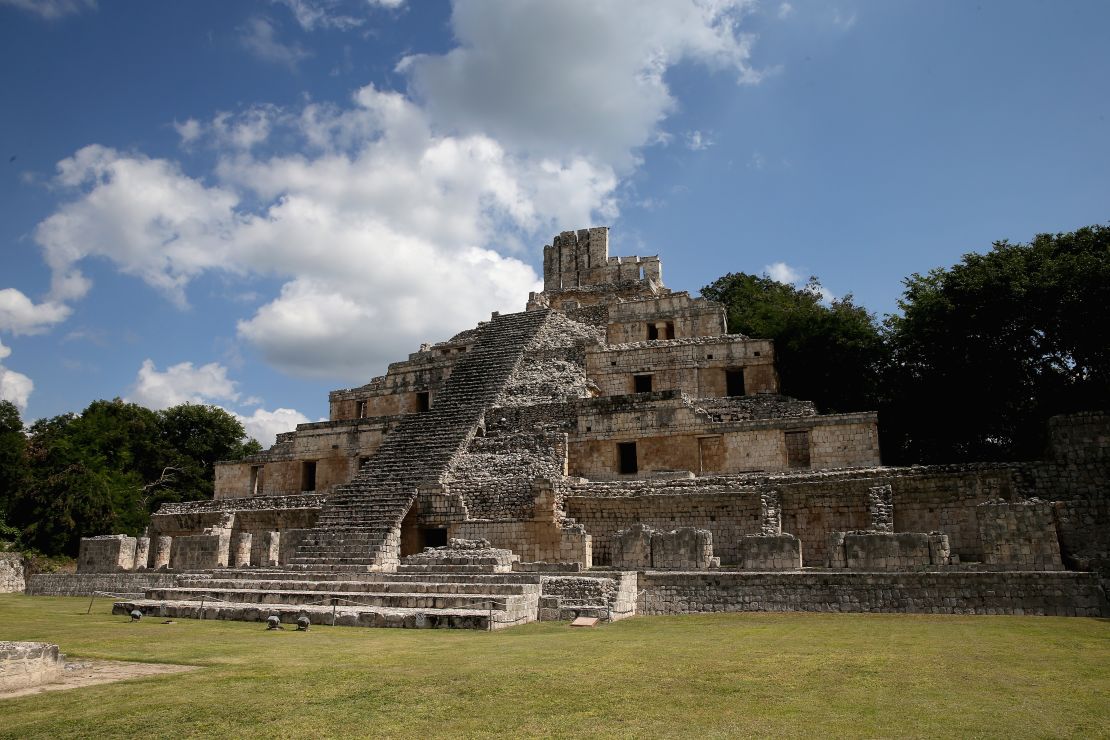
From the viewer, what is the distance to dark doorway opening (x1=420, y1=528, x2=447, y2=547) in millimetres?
20578

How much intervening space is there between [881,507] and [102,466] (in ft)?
115

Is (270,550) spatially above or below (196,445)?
below

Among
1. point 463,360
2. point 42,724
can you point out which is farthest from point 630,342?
point 42,724

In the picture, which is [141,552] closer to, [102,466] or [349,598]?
[349,598]

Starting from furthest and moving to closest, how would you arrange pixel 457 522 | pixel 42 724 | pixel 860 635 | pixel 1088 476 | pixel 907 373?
pixel 907 373 → pixel 457 522 → pixel 1088 476 → pixel 860 635 → pixel 42 724

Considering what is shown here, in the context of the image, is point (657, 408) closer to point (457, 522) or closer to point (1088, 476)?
point (457, 522)

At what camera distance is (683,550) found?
1589 cm

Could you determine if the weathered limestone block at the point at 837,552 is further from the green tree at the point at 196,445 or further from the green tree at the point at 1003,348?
the green tree at the point at 196,445

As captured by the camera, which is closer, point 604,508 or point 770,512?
point 770,512

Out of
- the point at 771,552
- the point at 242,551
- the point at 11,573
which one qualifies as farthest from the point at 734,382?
the point at 11,573

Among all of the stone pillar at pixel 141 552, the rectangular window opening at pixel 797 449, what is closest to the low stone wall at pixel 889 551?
the rectangular window opening at pixel 797 449

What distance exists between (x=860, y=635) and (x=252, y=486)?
975 inches

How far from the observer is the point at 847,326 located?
3145 cm

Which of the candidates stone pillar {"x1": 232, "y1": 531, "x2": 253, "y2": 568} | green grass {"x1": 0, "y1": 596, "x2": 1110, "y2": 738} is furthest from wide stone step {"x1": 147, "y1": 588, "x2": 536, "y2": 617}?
stone pillar {"x1": 232, "y1": 531, "x2": 253, "y2": 568}
